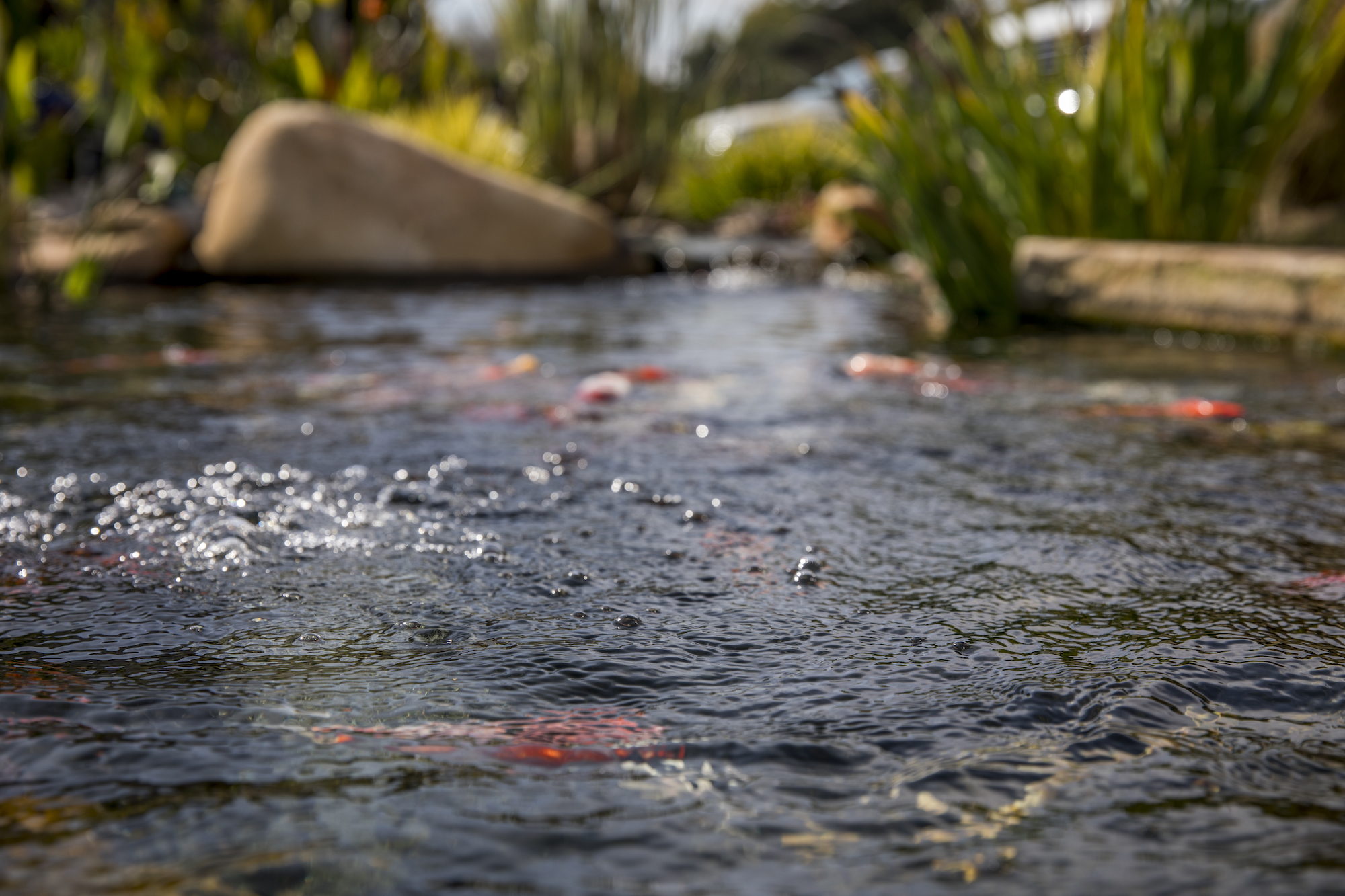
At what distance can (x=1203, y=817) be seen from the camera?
116cm

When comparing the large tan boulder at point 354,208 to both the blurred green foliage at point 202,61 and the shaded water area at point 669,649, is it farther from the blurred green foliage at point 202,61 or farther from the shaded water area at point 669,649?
the shaded water area at point 669,649

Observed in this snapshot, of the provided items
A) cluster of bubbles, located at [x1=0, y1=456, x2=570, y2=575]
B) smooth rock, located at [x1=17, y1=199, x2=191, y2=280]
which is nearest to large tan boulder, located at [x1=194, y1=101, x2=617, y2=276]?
smooth rock, located at [x1=17, y1=199, x2=191, y2=280]

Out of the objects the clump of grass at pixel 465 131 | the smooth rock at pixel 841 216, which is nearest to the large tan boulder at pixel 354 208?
the clump of grass at pixel 465 131

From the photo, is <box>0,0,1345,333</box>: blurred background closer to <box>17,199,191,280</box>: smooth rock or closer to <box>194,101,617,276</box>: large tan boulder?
<box>17,199,191,280</box>: smooth rock

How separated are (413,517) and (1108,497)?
136cm

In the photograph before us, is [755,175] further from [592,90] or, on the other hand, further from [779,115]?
[779,115]

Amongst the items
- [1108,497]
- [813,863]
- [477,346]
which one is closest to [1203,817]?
[813,863]

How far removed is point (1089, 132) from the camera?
4938 mm

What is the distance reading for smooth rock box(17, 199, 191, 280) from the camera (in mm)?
7883

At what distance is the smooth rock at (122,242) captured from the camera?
25.9ft

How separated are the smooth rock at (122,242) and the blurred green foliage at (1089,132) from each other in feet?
16.0

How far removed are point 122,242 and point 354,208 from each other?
5.15 feet

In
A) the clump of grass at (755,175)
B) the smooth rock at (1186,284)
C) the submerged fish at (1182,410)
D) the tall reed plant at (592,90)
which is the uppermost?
the tall reed plant at (592,90)

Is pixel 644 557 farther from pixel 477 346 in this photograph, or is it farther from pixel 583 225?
pixel 583 225
